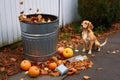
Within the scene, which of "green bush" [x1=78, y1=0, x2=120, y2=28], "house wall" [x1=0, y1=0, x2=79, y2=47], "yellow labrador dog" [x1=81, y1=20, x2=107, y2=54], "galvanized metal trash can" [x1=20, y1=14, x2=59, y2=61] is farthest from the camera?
"green bush" [x1=78, y1=0, x2=120, y2=28]

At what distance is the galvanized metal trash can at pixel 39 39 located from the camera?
509 centimetres

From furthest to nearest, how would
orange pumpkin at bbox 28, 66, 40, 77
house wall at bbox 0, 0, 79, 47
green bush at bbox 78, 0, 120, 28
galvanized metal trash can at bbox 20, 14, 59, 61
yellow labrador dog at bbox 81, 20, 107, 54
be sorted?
1. green bush at bbox 78, 0, 120, 28
2. house wall at bbox 0, 0, 79, 47
3. yellow labrador dog at bbox 81, 20, 107, 54
4. galvanized metal trash can at bbox 20, 14, 59, 61
5. orange pumpkin at bbox 28, 66, 40, 77

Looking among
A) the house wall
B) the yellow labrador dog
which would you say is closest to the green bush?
the house wall

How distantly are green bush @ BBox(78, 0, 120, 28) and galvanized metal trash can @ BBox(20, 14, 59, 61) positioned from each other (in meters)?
2.33

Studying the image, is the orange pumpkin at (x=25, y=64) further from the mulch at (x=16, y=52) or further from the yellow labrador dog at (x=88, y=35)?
the yellow labrador dog at (x=88, y=35)

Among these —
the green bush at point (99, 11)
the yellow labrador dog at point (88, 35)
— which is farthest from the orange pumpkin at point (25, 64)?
the green bush at point (99, 11)

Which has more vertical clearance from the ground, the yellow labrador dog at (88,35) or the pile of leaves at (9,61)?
the yellow labrador dog at (88,35)

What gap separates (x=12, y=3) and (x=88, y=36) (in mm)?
1783

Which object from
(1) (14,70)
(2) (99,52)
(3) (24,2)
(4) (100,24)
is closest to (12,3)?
(3) (24,2)

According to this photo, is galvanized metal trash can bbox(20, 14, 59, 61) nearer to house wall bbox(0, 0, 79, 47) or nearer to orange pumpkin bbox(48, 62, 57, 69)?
orange pumpkin bbox(48, 62, 57, 69)

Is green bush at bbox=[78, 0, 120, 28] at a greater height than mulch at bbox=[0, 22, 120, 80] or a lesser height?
greater

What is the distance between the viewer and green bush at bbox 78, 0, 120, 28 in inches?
292

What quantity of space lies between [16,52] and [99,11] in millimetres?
2665

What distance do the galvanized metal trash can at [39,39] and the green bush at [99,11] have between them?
233 centimetres
